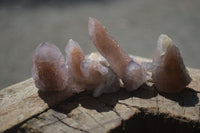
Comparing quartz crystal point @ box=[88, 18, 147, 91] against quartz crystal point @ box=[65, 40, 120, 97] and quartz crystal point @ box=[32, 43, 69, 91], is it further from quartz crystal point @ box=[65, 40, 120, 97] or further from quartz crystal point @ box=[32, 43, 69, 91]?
quartz crystal point @ box=[32, 43, 69, 91]


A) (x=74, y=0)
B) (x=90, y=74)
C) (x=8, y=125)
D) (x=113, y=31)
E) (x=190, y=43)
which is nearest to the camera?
(x=8, y=125)

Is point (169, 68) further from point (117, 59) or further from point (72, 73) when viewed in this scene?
point (72, 73)

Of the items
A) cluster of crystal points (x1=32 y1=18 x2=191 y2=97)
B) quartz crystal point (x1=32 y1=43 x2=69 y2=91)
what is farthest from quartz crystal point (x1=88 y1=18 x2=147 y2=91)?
quartz crystal point (x1=32 y1=43 x2=69 y2=91)

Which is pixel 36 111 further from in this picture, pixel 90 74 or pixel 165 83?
pixel 165 83

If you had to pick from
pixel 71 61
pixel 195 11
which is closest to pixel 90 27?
pixel 71 61

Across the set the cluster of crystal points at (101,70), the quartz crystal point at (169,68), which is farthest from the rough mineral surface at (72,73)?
the quartz crystal point at (169,68)

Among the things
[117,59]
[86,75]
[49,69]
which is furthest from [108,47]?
[49,69]

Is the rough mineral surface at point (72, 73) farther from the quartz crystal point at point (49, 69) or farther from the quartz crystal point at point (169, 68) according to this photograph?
the quartz crystal point at point (169, 68)
